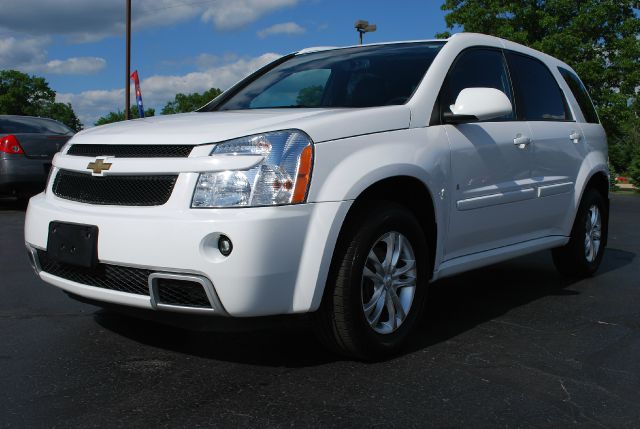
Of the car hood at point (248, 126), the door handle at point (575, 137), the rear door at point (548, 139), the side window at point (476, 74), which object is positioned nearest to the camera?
the car hood at point (248, 126)

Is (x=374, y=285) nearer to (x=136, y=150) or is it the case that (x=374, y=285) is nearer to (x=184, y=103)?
(x=136, y=150)

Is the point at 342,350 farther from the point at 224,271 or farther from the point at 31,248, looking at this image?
the point at 31,248

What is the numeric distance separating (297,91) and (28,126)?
23.6 feet

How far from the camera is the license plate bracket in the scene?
3.25m

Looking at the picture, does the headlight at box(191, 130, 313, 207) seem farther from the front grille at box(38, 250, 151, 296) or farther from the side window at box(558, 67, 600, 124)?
the side window at box(558, 67, 600, 124)

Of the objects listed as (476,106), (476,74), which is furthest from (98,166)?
(476,74)

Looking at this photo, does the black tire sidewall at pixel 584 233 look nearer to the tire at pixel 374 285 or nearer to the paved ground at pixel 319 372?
the paved ground at pixel 319 372

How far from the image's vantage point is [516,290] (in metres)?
5.41

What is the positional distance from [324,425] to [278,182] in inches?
40.1

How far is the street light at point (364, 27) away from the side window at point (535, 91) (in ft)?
76.0

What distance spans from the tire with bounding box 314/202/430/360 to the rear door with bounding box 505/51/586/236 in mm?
1450

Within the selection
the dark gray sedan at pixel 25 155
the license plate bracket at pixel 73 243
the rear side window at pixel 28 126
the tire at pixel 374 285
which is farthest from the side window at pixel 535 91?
the rear side window at pixel 28 126

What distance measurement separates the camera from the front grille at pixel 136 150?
10.5ft

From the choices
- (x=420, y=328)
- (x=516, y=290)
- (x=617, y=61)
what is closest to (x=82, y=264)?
(x=420, y=328)
